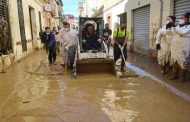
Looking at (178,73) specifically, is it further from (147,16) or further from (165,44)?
(147,16)

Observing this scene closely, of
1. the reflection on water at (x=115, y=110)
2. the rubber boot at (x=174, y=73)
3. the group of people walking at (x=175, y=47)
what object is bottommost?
the reflection on water at (x=115, y=110)

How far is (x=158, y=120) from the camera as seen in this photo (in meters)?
4.24

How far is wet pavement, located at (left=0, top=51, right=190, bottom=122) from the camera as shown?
445cm

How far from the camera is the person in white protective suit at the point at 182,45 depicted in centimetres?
648

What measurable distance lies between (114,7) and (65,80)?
13.8 m

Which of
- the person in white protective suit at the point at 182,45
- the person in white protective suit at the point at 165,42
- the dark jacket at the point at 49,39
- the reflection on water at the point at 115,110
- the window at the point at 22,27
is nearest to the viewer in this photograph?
the reflection on water at the point at 115,110

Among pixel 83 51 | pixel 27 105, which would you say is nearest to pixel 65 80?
pixel 83 51

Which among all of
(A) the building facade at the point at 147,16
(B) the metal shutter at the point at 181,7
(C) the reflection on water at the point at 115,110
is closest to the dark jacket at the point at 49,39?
(A) the building facade at the point at 147,16

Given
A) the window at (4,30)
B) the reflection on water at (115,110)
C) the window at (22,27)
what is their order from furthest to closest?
the window at (22,27) < the window at (4,30) < the reflection on water at (115,110)

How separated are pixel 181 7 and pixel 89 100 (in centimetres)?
587

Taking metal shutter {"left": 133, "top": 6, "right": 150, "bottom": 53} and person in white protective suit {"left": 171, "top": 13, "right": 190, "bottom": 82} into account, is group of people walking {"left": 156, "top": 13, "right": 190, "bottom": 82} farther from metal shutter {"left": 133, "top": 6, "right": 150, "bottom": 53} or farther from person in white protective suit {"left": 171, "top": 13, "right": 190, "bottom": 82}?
metal shutter {"left": 133, "top": 6, "right": 150, "bottom": 53}

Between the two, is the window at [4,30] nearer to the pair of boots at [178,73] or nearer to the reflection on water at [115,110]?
the reflection on water at [115,110]

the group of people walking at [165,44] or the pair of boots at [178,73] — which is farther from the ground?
the group of people walking at [165,44]

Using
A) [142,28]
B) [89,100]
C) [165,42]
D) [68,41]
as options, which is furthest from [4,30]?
[142,28]
